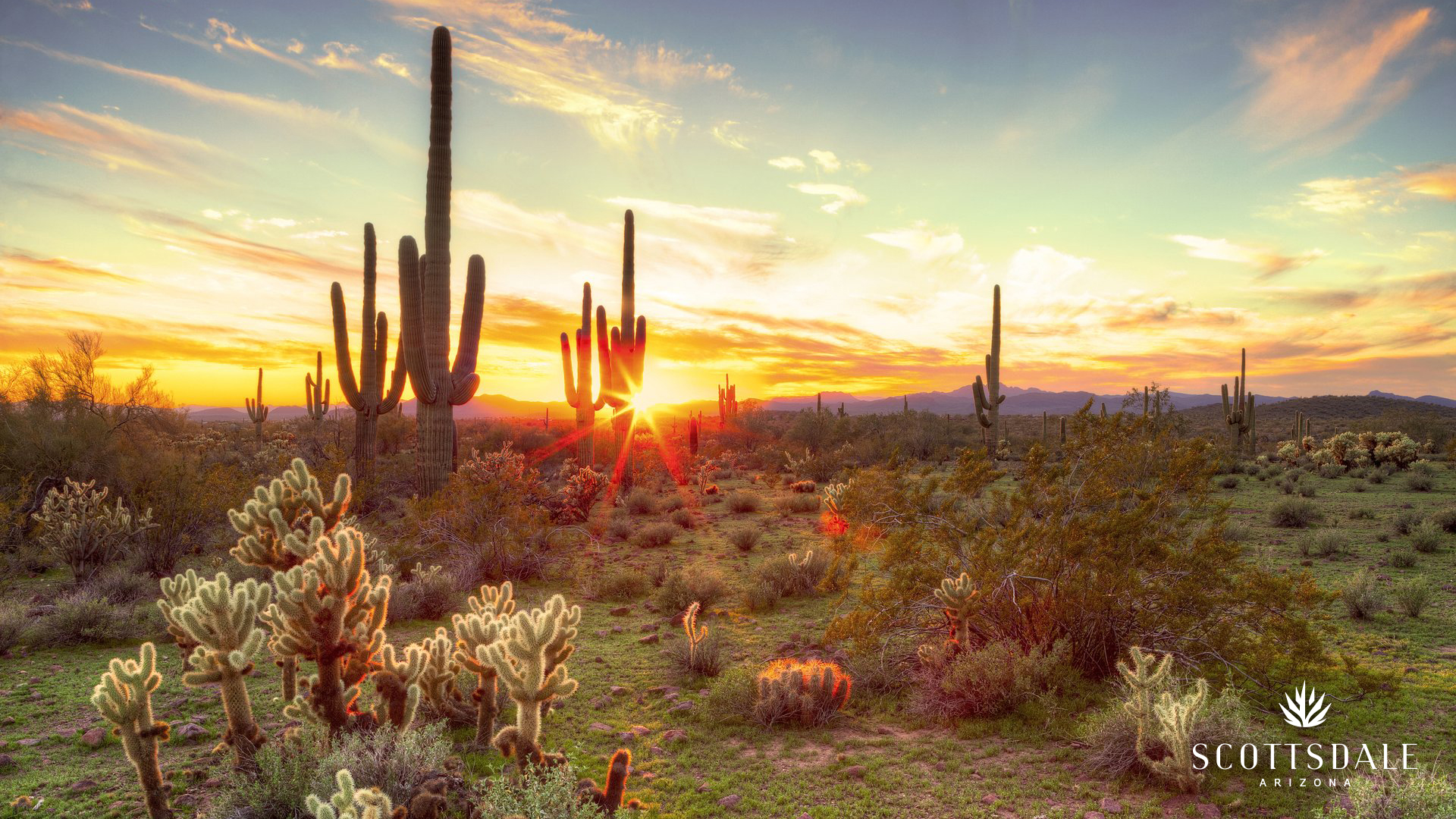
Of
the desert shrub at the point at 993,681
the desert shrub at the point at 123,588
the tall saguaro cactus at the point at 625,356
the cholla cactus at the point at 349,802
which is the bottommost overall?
the desert shrub at the point at 123,588

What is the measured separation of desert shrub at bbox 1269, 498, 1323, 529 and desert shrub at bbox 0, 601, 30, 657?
22.4m

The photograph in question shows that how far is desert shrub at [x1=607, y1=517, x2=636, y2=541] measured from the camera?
15.7 meters

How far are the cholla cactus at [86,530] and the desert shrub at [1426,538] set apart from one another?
2260cm

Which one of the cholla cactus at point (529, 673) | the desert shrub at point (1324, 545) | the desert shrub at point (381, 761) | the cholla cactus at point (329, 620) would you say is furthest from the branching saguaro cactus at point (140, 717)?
the desert shrub at point (1324, 545)

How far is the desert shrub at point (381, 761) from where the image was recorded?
407 cm

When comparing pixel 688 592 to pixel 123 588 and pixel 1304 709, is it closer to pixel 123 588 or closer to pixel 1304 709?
pixel 1304 709

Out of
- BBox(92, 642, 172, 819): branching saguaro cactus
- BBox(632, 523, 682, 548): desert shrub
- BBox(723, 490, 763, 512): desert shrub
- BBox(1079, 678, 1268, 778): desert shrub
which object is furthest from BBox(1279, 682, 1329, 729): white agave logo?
BBox(723, 490, 763, 512): desert shrub

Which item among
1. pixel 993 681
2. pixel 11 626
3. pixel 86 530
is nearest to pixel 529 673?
pixel 993 681

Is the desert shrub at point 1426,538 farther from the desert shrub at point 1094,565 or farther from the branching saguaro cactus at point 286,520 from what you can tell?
the branching saguaro cactus at point 286,520

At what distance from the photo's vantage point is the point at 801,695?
249 inches

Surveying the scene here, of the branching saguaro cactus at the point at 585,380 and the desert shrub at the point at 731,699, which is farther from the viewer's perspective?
the branching saguaro cactus at the point at 585,380

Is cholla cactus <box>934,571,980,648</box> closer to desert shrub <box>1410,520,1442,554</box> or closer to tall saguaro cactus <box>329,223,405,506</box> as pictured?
desert shrub <box>1410,520,1442,554</box>

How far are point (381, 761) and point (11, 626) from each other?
7.03 metres

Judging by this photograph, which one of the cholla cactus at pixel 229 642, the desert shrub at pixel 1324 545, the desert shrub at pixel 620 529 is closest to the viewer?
the cholla cactus at pixel 229 642
